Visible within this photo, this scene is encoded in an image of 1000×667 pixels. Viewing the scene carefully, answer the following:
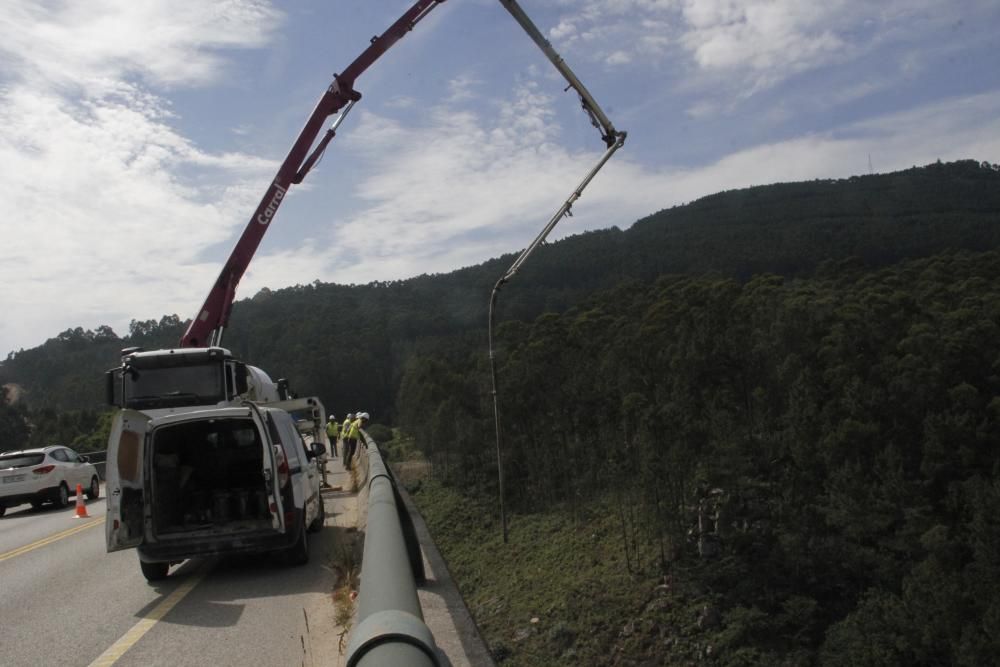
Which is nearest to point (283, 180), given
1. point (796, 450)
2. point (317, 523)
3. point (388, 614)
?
A: point (317, 523)

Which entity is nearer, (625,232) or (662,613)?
(662,613)

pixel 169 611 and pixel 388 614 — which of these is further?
pixel 169 611

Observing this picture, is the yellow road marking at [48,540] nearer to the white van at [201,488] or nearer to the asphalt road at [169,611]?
the asphalt road at [169,611]

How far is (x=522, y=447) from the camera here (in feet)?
193

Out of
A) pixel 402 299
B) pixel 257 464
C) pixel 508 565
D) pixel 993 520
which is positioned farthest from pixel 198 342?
pixel 402 299

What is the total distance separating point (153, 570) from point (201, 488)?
1362 millimetres

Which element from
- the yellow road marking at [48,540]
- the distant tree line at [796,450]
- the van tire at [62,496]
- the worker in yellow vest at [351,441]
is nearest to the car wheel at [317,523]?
the yellow road marking at [48,540]

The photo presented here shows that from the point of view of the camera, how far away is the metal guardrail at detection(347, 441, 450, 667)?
8.90 feet

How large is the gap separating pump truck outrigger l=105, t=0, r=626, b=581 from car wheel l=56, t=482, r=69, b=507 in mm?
9267

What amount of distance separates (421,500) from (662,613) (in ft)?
79.6

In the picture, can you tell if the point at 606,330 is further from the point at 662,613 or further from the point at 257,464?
the point at 257,464

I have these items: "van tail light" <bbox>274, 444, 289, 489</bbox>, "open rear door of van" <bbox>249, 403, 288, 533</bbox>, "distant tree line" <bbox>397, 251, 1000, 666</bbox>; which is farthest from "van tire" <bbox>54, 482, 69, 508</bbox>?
"distant tree line" <bbox>397, 251, 1000, 666</bbox>

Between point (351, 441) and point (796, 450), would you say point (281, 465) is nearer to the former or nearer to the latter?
point (351, 441)

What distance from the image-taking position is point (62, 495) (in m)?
22.5
